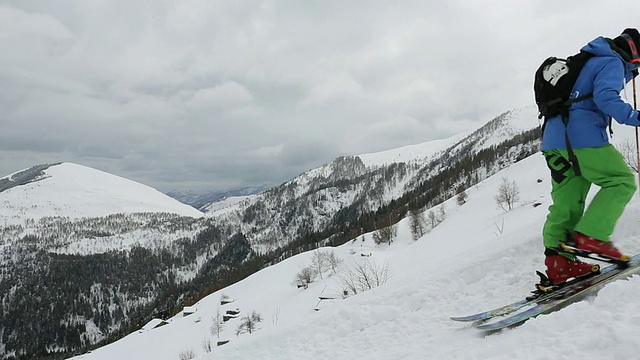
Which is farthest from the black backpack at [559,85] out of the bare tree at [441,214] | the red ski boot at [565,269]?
the bare tree at [441,214]

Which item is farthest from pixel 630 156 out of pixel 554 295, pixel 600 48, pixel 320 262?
pixel 320 262

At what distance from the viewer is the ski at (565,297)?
3.44m

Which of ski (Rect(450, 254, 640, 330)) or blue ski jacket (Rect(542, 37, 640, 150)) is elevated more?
blue ski jacket (Rect(542, 37, 640, 150))

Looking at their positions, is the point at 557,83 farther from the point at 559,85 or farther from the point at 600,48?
the point at 600,48

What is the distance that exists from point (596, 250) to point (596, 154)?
3.51ft

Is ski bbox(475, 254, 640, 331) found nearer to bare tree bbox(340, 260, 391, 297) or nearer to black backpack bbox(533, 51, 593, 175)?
black backpack bbox(533, 51, 593, 175)

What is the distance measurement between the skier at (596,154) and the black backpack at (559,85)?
4 cm

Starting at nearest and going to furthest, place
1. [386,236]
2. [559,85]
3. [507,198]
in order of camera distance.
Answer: [559,85] → [507,198] → [386,236]

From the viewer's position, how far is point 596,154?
3.77m

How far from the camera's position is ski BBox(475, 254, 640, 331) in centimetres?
344

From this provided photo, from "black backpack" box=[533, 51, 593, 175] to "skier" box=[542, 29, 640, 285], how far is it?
1.7 inches

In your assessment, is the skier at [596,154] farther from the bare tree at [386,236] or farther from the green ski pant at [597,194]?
the bare tree at [386,236]

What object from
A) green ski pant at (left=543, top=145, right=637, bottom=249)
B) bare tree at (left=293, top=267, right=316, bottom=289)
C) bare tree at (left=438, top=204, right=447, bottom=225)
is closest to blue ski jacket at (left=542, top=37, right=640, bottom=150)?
green ski pant at (left=543, top=145, right=637, bottom=249)

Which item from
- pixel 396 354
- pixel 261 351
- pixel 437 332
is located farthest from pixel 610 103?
pixel 261 351
